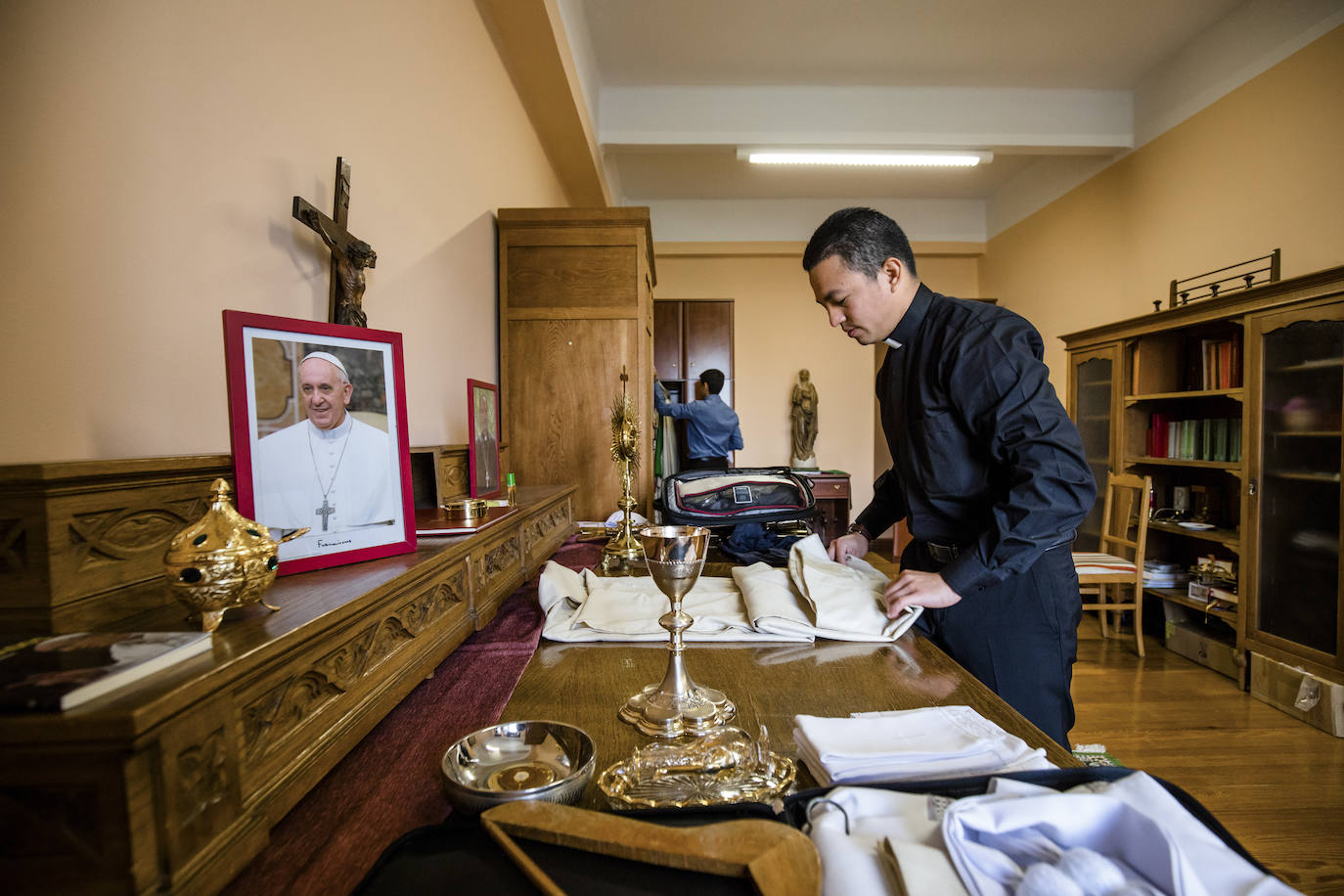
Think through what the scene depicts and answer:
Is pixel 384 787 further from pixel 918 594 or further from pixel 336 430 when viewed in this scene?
pixel 918 594

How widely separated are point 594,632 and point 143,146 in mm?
1013

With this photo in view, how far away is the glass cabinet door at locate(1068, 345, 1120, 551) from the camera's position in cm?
431

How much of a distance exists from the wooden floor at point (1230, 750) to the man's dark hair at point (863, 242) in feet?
6.36

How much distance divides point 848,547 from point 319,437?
4.05ft

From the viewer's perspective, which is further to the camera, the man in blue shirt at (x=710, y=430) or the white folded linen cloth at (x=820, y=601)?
the man in blue shirt at (x=710, y=430)

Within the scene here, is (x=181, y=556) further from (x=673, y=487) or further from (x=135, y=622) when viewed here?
(x=673, y=487)

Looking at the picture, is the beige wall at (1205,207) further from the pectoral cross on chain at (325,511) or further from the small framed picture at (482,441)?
the pectoral cross on chain at (325,511)

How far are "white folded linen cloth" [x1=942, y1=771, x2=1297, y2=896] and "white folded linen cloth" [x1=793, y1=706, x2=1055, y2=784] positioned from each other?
17 cm

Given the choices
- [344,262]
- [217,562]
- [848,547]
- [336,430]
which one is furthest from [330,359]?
[848,547]

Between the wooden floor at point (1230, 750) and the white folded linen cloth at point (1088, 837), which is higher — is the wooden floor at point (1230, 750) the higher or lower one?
the lower one

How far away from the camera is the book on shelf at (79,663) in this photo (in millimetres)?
405

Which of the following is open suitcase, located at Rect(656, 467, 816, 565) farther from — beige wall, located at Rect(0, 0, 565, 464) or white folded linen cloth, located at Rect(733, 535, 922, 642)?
beige wall, located at Rect(0, 0, 565, 464)

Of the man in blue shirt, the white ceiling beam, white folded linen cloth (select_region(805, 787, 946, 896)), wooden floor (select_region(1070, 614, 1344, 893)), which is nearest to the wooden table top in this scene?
white folded linen cloth (select_region(805, 787, 946, 896))

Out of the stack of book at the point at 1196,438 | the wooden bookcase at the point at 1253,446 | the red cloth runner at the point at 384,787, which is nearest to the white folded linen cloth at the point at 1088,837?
the red cloth runner at the point at 384,787
